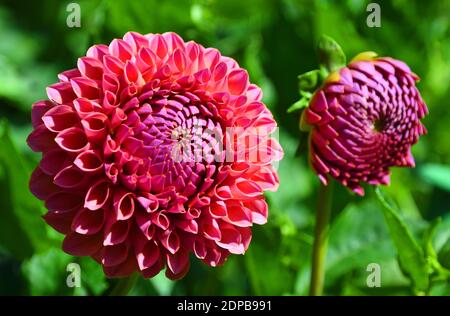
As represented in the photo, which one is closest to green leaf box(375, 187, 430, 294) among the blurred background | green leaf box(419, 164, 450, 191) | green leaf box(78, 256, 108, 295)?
the blurred background

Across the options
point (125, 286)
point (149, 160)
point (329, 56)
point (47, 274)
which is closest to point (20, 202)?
point (47, 274)

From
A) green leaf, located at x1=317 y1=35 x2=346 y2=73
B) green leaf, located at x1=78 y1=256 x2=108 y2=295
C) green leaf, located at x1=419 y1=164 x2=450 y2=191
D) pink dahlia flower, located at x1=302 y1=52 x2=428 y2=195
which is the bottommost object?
green leaf, located at x1=78 y1=256 x2=108 y2=295

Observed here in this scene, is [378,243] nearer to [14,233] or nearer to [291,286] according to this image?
[291,286]

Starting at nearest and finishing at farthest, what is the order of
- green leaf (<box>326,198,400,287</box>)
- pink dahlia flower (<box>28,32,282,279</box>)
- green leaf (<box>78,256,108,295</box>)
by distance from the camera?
pink dahlia flower (<box>28,32,282,279</box>), green leaf (<box>78,256,108,295</box>), green leaf (<box>326,198,400,287</box>)

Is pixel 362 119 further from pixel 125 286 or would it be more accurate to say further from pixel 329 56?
pixel 125 286

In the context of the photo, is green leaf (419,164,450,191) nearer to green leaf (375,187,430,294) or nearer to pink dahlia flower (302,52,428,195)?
green leaf (375,187,430,294)

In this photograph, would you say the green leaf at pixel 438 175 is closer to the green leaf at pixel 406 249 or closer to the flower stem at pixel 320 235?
the green leaf at pixel 406 249
